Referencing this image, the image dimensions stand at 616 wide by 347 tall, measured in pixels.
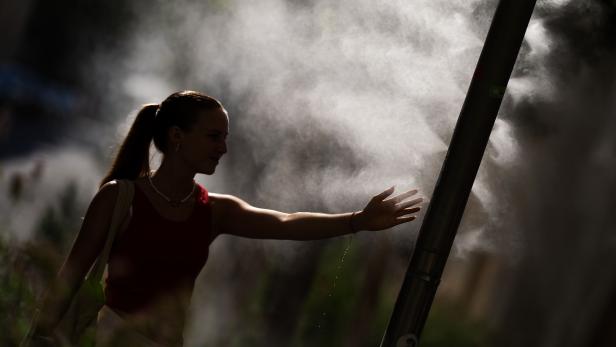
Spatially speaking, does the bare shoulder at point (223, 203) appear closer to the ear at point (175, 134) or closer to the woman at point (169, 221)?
the woman at point (169, 221)

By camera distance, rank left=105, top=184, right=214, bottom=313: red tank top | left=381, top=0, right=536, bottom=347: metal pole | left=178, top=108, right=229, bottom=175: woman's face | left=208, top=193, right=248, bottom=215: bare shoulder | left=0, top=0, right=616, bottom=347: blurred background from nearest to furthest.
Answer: left=381, top=0, right=536, bottom=347: metal pole, left=105, top=184, right=214, bottom=313: red tank top, left=178, top=108, right=229, bottom=175: woman's face, left=208, top=193, right=248, bottom=215: bare shoulder, left=0, top=0, right=616, bottom=347: blurred background

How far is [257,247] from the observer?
6031 millimetres

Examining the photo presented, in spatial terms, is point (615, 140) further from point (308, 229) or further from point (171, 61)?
point (171, 61)

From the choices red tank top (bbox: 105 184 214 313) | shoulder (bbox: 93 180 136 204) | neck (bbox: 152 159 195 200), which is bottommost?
red tank top (bbox: 105 184 214 313)

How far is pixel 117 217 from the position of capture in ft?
10.2

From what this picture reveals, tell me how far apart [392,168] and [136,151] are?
1593 millimetres

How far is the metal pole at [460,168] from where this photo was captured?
288cm

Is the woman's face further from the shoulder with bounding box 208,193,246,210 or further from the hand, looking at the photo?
the hand

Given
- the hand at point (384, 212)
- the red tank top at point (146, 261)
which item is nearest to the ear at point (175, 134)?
the red tank top at point (146, 261)

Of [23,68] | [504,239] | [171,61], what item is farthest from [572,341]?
[23,68]

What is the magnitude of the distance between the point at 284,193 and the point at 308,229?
2.35 meters

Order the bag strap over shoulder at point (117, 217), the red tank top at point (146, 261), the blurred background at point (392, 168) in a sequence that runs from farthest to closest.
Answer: the blurred background at point (392, 168)
the red tank top at point (146, 261)
the bag strap over shoulder at point (117, 217)

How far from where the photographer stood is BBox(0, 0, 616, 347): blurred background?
182 inches

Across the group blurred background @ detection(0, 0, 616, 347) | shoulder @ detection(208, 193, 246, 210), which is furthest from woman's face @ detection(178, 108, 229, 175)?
blurred background @ detection(0, 0, 616, 347)
